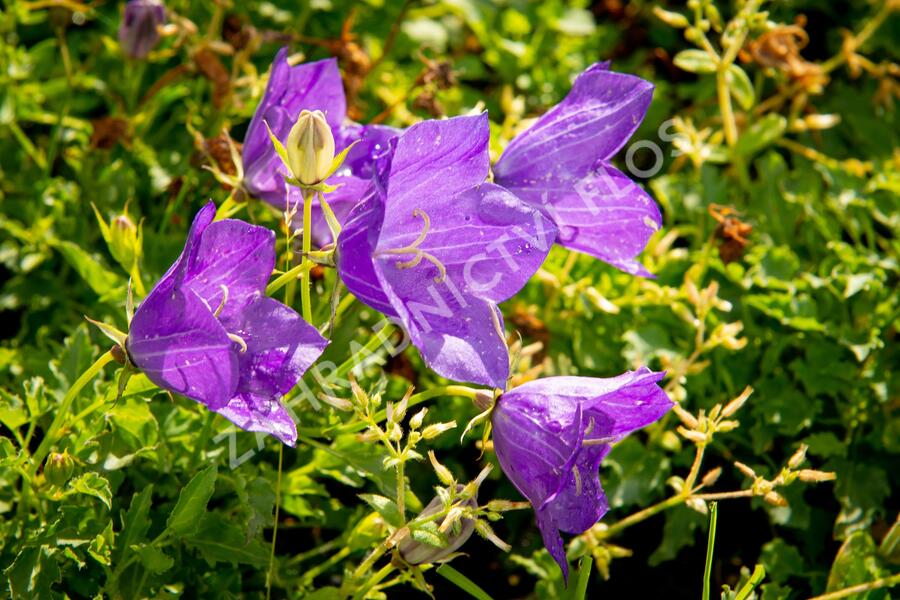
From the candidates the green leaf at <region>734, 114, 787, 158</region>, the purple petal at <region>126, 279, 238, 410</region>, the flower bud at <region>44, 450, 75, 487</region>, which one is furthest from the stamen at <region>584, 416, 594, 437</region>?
the green leaf at <region>734, 114, 787, 158</region>

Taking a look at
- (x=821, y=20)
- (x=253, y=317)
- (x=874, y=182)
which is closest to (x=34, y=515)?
(x=253, y=317)

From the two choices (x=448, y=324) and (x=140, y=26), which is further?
(x=140, y=26)

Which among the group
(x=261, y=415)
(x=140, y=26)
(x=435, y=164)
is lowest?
(x=140, y=26)

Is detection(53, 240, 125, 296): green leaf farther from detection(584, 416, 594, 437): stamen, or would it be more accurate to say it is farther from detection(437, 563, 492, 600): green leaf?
detection(584, 416, 594, 437): stamen

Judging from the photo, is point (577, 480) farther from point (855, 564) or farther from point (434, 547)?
point (855, 564)

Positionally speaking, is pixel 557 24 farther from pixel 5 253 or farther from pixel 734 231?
pixel 5 253

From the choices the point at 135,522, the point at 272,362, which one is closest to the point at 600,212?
the point at 272,362
